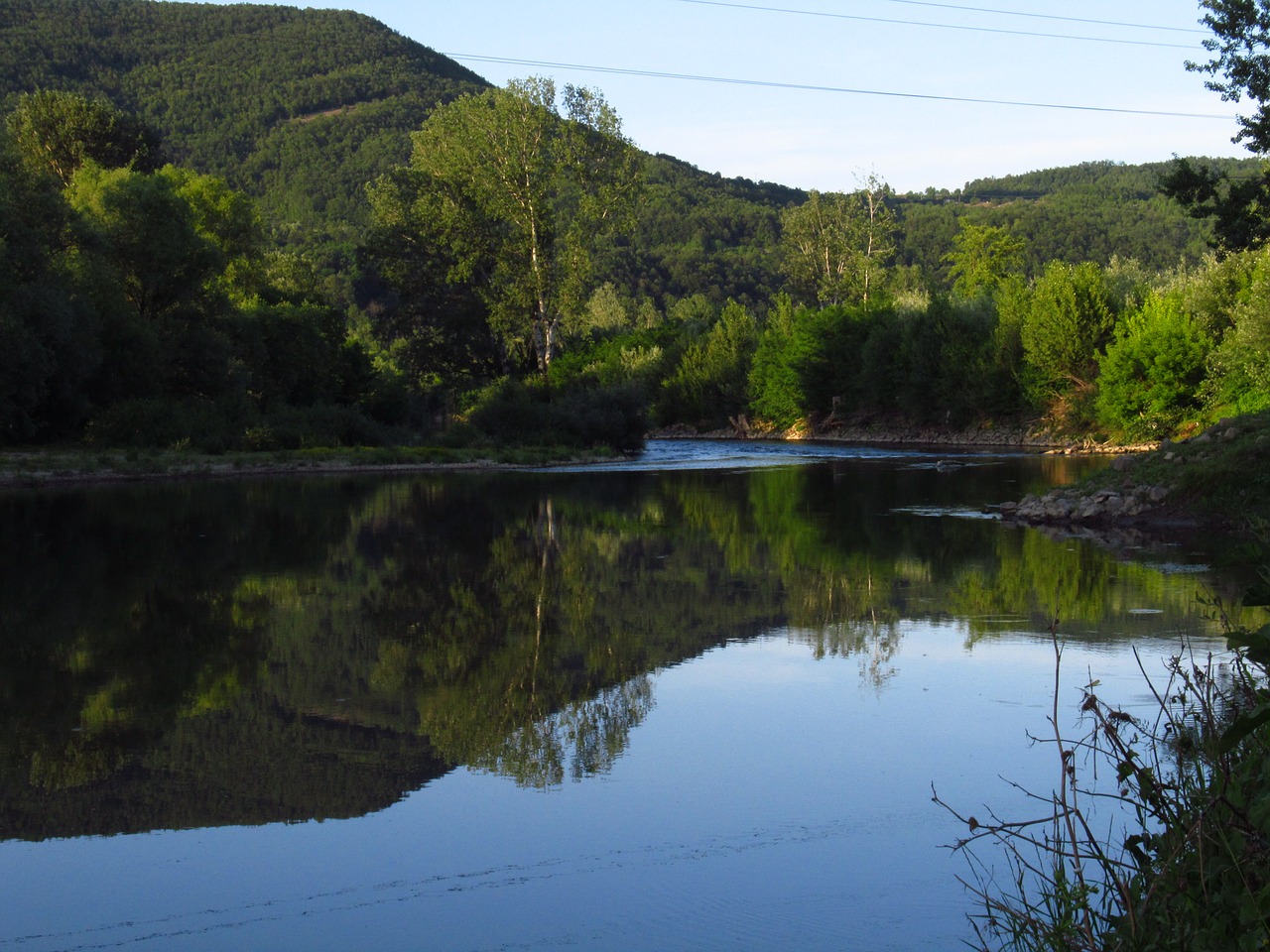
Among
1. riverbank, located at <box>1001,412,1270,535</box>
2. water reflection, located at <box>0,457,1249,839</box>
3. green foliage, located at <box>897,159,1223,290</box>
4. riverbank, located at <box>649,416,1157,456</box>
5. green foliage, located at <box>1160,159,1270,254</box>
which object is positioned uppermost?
green foliage, located at <box>897,159,1223,290</box>

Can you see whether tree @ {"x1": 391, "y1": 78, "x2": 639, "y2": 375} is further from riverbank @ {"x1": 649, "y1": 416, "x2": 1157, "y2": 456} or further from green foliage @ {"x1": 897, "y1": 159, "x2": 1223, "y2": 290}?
green foliage @ {"x1": 897, "y1": 159, "x2": 1223, "y2": 290}

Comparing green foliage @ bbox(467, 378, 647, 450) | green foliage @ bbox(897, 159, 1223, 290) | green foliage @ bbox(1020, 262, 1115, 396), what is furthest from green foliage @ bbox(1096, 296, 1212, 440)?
green foliage @ bbox(897, 159, 1223, 290)

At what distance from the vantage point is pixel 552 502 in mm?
24812

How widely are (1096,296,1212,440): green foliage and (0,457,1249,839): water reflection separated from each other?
89.5ft

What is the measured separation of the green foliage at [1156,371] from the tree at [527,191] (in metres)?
20.1

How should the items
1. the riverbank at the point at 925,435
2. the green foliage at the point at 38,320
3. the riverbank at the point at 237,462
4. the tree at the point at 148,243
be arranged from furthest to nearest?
the riverbank at the point at 925,435, the tree at the point at 148,243, the riverbank at the point at 237,462, the green foliage at the point at 38,320

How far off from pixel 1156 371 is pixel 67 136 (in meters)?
43.2

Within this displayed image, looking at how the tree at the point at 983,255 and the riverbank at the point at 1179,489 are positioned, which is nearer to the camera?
the riverbank at the point at 1179,489

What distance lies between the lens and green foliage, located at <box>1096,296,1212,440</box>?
151ft

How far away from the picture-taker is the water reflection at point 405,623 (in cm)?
708

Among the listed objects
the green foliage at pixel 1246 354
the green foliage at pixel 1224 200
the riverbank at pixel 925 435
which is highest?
the green foliage at pixel 1224 200

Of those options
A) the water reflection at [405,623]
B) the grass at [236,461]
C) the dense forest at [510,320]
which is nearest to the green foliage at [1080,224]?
the dense forest at [510,320]

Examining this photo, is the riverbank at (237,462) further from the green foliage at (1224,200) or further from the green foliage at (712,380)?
the green foliage at (712,380)

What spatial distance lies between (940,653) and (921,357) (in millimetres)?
52068
